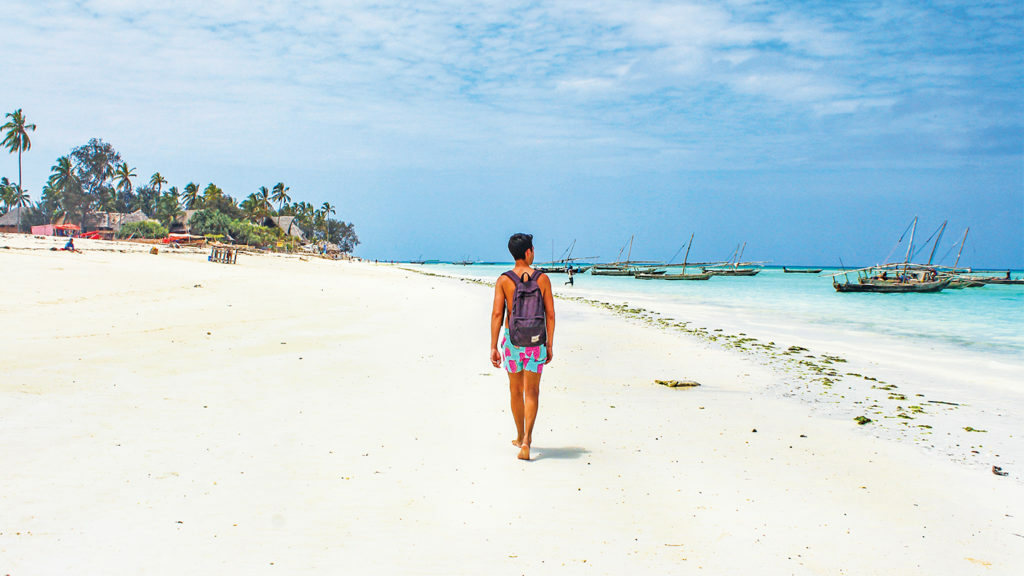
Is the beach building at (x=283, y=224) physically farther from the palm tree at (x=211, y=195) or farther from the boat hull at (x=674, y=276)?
the boat hull at (x=674, y=276)

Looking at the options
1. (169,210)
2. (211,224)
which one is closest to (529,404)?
(211,224)

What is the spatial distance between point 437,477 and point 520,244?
225cm

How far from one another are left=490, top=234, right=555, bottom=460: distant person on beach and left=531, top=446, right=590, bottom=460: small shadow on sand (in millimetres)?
222

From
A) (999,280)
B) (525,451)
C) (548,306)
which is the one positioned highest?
(999,280)

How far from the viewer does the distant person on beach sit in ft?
18.8

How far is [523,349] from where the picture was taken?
571 cm

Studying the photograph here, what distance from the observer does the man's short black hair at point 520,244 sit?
588cm

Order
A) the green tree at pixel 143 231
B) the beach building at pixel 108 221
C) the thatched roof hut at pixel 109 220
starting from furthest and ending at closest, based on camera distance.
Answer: the thatched roof hut at pixel 109 220
the beach building at pixel 108 221
the green tree at pixel 143 231

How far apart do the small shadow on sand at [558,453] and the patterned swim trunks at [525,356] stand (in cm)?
85

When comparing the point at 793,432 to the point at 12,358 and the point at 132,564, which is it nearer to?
the point at 132,564

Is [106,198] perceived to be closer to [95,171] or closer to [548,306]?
[95,171]

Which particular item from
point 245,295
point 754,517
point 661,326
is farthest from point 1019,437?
point 245,295

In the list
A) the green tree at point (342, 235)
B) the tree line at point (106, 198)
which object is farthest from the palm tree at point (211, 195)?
the green tree at point (342, 235)

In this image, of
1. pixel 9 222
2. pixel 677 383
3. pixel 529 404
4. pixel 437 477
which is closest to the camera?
pixel 437 477
